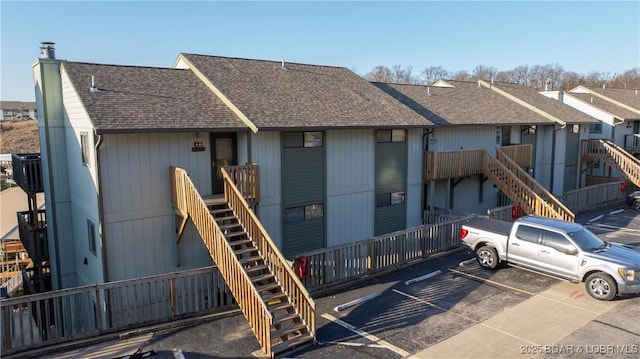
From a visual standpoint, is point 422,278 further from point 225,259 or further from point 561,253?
point 225,259

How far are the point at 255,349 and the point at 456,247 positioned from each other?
33.4 ft

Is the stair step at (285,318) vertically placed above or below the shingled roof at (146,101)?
below


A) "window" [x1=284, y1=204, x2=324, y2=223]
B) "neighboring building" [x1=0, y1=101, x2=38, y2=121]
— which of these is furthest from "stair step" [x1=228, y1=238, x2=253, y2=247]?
"neighboring building" [x1=0, y1=101, x2=38, y2=121]

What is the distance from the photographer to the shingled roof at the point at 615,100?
1339 inches

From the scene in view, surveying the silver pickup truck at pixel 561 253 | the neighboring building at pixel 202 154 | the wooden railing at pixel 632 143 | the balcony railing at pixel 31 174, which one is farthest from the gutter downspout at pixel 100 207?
the wooden railing at pixel 632 143

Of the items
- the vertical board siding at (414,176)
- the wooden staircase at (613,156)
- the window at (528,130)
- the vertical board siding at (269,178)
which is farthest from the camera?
the wooden staircase at (613,156)

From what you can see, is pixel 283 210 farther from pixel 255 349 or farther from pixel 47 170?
pixel 47 170

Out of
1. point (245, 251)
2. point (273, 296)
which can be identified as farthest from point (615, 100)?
point (273, 296)

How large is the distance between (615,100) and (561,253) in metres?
31.7

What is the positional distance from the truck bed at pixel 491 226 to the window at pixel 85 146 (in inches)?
507

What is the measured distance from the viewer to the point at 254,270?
11.1 meters

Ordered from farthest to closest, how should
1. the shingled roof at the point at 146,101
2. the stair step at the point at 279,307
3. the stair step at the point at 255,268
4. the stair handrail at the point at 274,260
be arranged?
the shingled roof at the point at 146,101 < the stair step at the point at 255,268 < the stair step at the point at 279,307 < the stair handrail at the point at 274,260

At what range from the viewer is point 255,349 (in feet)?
32.2

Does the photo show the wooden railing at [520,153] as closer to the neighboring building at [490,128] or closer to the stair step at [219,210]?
the neighboring building at [490,128]
